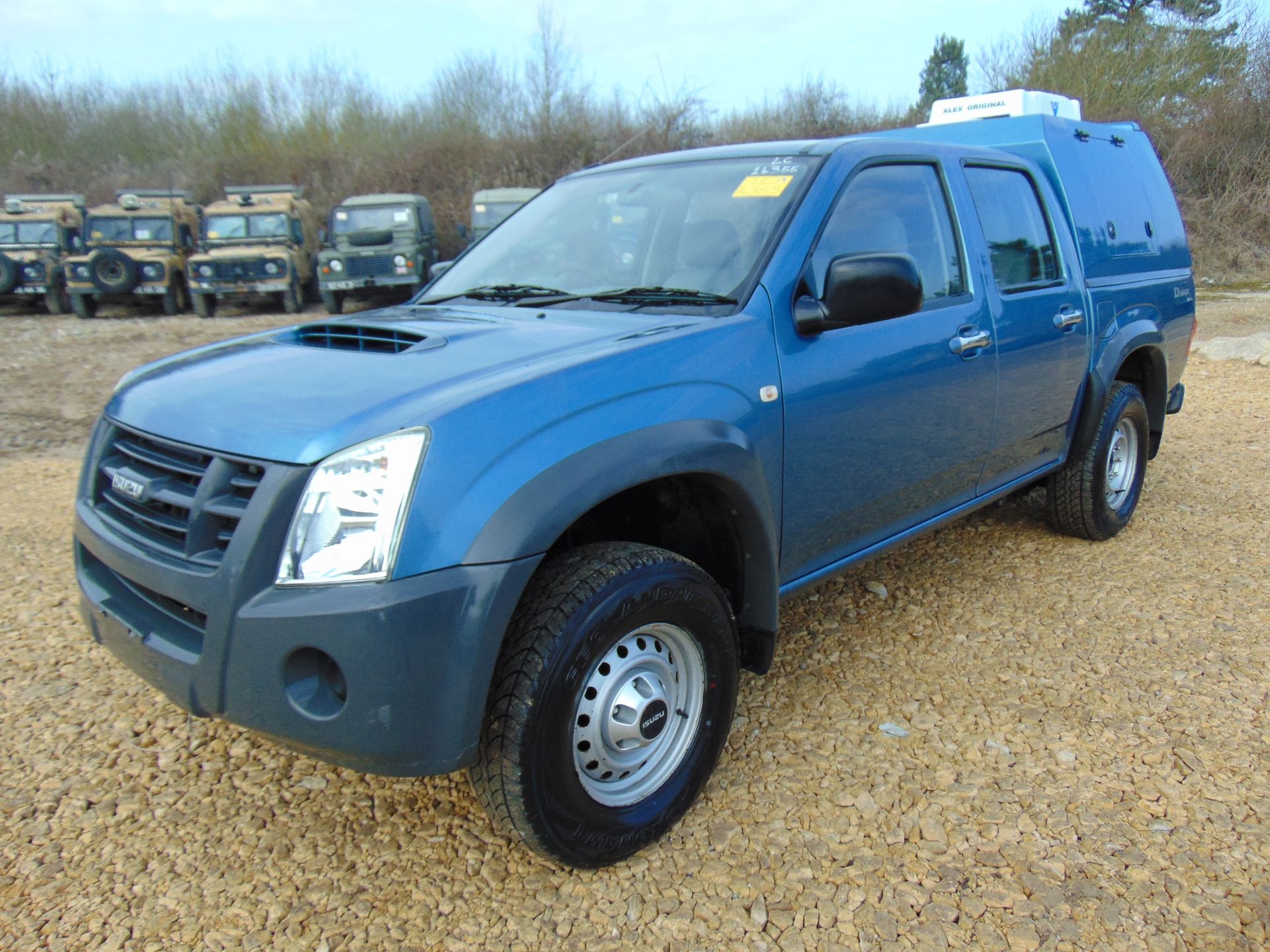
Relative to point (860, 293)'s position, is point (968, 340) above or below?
below

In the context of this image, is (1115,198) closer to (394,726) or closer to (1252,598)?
(1252,598)

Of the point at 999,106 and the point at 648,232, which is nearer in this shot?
the point at 648,232

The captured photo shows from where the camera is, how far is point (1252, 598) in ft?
12.6

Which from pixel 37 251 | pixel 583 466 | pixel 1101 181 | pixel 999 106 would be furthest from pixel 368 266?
pixel 583 466

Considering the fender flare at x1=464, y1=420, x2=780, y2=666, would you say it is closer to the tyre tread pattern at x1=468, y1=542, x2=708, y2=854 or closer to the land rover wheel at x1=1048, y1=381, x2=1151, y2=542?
the tyre tread pattern at x1=468, y1=542, x2=708, y2=854

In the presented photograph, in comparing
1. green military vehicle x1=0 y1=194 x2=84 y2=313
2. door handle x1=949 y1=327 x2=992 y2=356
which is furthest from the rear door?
green military vehicle x1=0 y1=194 x2=84 y2=313

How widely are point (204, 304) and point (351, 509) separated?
53.0ft

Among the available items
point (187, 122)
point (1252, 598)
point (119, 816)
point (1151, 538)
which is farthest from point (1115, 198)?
point (187, 122)

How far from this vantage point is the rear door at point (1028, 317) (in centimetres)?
352

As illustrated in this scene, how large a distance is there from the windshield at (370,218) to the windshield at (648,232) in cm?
1418

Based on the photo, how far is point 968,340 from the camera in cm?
325

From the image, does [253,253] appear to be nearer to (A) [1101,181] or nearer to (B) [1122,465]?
(A) [1101,181]

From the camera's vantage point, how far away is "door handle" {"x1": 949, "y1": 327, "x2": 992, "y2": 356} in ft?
10.5

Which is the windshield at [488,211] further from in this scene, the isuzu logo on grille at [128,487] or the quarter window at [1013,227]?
the isuzu logo on grille at [128,487]
